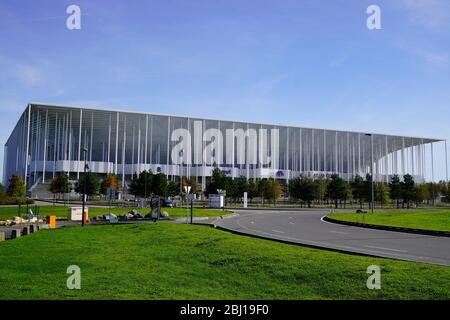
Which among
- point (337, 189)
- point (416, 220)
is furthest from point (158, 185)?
point (416, 220)

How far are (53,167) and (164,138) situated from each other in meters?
26.6

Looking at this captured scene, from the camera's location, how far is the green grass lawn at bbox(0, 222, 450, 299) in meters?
8.44

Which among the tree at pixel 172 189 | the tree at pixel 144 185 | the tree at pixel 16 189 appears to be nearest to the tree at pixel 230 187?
the tree at pixel 172 189

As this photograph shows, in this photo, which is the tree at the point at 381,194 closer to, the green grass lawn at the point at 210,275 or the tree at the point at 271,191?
the tree at the point at 271,191

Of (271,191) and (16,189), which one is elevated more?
(16,189)

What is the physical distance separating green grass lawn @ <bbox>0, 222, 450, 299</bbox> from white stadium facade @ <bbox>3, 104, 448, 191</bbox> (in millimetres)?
81056

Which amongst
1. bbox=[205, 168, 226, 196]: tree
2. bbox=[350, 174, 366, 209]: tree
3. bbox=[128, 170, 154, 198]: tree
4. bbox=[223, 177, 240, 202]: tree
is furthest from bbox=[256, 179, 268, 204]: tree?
bbox=[128, 170, 154, 198]: tree

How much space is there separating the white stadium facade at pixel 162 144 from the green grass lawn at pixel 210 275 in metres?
81.1

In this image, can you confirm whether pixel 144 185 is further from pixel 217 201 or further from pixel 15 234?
pixel 15 234

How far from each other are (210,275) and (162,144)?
99370mm

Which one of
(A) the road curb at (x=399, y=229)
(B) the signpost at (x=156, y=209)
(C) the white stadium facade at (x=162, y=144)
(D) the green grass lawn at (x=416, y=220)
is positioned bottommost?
(A) the road curb at (x=399, y=229)

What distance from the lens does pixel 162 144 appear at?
109 m

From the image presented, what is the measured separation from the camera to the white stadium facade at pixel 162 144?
96.2 m
